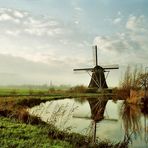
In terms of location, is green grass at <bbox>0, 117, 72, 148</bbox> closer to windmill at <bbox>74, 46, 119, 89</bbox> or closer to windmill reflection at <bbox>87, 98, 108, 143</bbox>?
windmill reflection at <bbox>87, 98, 108, 143</bbox>

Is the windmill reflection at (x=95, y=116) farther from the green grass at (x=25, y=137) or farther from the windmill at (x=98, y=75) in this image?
the windmill at (x=98, y=75)

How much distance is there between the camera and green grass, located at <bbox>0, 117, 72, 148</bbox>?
10633 millimetres

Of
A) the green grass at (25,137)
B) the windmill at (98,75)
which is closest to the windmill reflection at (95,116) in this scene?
the green grass at (25,137)

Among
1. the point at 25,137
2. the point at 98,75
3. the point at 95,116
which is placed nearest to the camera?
the point at 25,137

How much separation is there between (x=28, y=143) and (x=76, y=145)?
5.24 ft

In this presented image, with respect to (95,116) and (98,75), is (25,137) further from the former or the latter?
(98,75)

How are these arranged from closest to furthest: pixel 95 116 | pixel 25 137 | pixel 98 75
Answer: pixel 25 137 → pixel 95 116 → pixel 98 75

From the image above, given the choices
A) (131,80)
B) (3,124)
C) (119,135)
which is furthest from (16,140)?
(131,80)

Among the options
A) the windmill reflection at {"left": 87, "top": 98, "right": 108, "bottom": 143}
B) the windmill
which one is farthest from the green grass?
the windmill

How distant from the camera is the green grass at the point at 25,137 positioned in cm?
1063

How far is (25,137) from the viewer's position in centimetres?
1182

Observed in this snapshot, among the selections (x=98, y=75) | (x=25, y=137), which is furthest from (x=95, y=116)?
(x=98, y=75)

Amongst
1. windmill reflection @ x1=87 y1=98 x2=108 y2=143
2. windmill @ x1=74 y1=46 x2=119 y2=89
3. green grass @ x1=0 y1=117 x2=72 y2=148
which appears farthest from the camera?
windmill @ x1=74 y1=46 x2=119 y2=89

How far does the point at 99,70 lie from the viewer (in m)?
59.6
